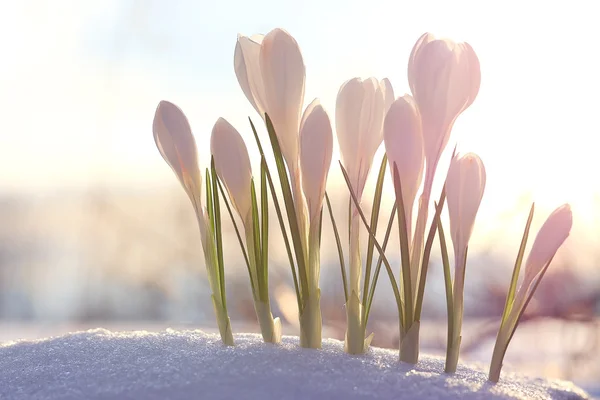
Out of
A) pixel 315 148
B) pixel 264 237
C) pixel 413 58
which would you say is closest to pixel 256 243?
pixel 264 237

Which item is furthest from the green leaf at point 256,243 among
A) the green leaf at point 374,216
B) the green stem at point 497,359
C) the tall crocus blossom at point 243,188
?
the green stem at point 497,359

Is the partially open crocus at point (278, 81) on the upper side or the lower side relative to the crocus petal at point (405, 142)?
upper

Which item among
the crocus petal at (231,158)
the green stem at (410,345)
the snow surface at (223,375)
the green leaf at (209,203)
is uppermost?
the crocus petal at (231,158)

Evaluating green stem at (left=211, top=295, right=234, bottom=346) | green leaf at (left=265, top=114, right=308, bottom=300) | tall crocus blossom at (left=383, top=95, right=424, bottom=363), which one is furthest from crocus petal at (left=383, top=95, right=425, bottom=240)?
green stem at (left=211, top=295, right=234, bottom=346)

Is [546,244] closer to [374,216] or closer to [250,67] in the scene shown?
[374,216]

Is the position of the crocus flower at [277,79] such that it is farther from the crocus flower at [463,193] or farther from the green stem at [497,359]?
the green stem at [497,359]

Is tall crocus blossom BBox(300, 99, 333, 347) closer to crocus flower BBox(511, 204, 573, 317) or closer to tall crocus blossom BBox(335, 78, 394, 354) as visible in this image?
tall crocus blossom BBox(335, 78, 394, 354)

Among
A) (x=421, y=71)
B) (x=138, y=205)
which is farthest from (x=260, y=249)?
(x=138, y=205)
